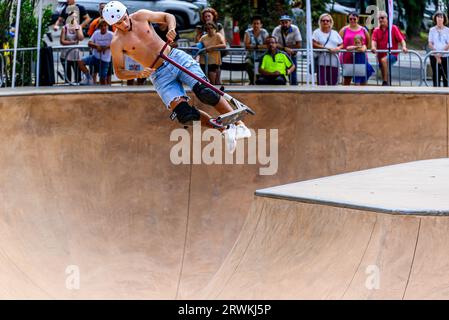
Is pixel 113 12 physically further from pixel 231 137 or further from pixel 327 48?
pixel 327 48

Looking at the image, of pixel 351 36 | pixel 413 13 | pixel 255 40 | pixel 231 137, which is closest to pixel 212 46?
pixel 255 40

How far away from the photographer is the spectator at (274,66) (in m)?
13.3

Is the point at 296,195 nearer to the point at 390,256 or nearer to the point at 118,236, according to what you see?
the point at 390,256

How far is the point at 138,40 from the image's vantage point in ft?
32.0

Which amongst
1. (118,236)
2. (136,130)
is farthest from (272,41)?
(118,236)

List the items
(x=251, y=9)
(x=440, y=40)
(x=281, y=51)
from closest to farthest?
(x=281, y=51) → (x=440, y=40) → (x=251, y=9)

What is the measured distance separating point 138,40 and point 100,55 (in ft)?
12.9

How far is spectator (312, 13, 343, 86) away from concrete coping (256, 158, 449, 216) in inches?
156

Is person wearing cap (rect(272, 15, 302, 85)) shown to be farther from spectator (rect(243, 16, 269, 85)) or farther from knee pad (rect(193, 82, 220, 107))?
knee pad (rect(193, 82, 220, 107))

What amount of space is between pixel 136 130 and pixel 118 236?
4.46 ft

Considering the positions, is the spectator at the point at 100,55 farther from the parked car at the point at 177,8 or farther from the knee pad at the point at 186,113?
the parked car at the point at 177,8

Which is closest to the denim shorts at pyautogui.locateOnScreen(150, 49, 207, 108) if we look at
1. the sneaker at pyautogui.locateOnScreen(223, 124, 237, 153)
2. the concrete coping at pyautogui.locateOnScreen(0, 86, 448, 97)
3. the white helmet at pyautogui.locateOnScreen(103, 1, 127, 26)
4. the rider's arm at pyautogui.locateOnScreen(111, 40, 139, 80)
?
the rider's arm at pyautogui.locateOnScreen(111, 40, 139, 80)

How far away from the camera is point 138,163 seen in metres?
12.0

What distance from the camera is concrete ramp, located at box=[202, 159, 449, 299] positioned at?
6.66 m
